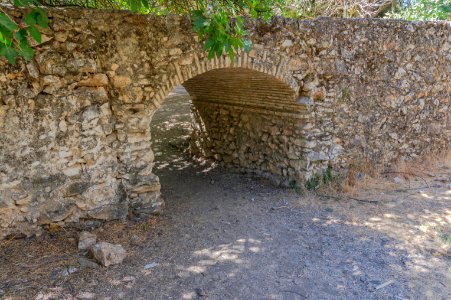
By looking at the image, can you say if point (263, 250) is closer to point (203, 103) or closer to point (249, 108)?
point (249, 108)

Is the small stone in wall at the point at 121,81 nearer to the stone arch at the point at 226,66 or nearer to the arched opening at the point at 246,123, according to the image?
the stone arch at the point at 226,66

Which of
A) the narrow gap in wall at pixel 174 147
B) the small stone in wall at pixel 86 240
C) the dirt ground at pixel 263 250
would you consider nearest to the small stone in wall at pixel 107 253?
the dirt ground at pixel 263 250

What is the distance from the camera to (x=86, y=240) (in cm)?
358

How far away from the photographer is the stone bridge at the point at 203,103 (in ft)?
11.5

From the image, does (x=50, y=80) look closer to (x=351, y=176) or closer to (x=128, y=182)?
(x=128, y=182)

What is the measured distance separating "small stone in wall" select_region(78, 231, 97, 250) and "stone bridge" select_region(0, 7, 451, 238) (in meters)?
0.28

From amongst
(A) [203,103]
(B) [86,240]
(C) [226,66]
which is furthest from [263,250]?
(A) [203,103]

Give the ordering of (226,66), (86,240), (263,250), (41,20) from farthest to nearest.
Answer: (226,66) < (263,250) < (86,240) < (41,20)

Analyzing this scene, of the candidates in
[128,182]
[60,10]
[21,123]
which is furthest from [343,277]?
[60,10]

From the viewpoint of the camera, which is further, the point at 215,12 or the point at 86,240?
the point at 86,240

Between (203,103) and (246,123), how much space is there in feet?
3.45

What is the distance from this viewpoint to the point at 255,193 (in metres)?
5.48

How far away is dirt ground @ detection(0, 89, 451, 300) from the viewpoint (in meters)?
3.07

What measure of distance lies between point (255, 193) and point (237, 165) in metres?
0.96
